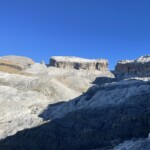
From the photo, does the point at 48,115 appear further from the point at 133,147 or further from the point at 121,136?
the point at 133,147

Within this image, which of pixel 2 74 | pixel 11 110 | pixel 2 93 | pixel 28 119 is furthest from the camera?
pixel 2 74

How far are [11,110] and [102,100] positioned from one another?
24.0 m

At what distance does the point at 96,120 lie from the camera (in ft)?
294

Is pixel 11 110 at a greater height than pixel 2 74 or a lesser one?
lesser

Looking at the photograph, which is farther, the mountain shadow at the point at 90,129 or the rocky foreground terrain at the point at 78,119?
the rocky foreground terrain at the point at 78,119

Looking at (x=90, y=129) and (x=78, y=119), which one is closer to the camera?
(x=90, y=129)

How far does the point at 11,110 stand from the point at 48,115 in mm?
13629

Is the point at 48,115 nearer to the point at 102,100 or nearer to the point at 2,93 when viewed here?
the point at 102,100

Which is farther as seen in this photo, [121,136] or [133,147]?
[121,136]

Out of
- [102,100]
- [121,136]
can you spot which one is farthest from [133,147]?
[102,100]

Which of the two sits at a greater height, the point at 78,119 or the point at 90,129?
the point at 78,119

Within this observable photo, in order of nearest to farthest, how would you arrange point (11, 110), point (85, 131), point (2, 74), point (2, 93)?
point (85, 131), point (11, 110), point (2, 93), point (2, 74)

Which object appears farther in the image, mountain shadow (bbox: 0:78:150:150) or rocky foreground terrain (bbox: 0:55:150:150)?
rocky foreground terrain (bbox: 0:55:150:150)

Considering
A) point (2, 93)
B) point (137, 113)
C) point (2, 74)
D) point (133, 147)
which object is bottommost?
point (133, 147)
